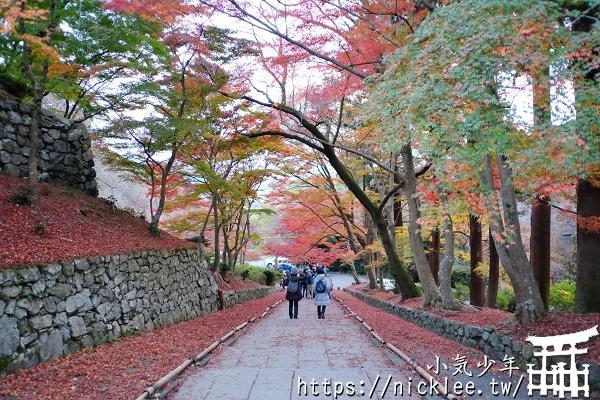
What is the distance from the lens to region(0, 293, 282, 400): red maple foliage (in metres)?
4.86

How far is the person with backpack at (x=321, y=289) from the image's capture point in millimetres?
12727

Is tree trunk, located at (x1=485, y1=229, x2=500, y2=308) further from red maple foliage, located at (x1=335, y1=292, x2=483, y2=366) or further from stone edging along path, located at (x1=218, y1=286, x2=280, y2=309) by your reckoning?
stone edging along path, located at (x1=218, y1=286, x2=280, y2=309)

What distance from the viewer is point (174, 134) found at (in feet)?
40.0

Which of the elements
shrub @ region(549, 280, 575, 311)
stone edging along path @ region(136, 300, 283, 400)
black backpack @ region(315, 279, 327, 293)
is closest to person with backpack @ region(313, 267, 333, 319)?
black backpack @ region(315, 279, 327, 293)

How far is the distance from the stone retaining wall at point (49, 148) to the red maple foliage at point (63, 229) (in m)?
0.51

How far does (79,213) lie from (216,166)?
8.63 m

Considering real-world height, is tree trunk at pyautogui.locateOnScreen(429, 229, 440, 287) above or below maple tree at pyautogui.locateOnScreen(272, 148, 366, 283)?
below

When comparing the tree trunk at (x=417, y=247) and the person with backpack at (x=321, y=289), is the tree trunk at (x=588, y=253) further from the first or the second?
the person with backpack at (x=321, y=289)

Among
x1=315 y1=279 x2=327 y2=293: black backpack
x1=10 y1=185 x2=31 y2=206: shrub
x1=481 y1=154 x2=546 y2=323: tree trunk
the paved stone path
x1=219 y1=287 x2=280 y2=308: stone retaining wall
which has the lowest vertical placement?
x1=219 y1=287 x2=280 y2=308: stone retaining wall

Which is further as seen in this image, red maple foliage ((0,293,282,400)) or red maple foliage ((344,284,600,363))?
red maple foliage ((344,284,600,363))

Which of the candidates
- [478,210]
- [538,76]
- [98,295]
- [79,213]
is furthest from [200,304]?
[538,76]

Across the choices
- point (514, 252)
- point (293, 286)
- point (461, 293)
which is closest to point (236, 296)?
point (293, 286)

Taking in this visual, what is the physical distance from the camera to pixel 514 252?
775 centimetres

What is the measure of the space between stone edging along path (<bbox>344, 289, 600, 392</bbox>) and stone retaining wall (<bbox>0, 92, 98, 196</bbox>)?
9.19m
